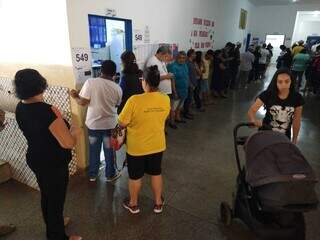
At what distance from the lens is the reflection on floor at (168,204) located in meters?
2.20

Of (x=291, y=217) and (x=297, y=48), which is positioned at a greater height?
(x=297, y=48)

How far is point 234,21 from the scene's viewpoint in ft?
29.2

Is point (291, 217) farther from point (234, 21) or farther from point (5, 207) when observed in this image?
point (234, 21)

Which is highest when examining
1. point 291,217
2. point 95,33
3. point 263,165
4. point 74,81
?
point 95,33

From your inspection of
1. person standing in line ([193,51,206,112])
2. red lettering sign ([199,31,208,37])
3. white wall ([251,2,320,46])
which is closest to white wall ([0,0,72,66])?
person standing in line ([193,51,206,112])

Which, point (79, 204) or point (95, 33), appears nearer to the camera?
point (79, 204)

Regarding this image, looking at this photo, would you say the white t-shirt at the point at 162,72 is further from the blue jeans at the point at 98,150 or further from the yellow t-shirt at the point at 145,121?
the yellow t-shirt at the point at 145,121

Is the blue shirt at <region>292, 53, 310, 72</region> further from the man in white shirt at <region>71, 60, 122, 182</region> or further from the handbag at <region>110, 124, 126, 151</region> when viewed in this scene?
the handbag at <region>110, 124, 126, 151</region>

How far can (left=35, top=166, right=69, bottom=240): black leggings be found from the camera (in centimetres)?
168

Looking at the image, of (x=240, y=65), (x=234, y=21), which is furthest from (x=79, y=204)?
(x=234, y=21)

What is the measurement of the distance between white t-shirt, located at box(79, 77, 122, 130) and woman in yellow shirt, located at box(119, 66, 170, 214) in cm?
65

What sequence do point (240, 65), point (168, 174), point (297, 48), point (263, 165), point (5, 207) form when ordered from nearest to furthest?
point (263, 165) → point (5, 207) → point (168, 174) → point (240, 65) → point (297, 48)

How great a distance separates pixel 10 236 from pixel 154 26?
356cm

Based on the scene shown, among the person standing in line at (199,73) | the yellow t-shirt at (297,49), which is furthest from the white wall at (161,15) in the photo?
the yellow t-shirt at (297,49)
